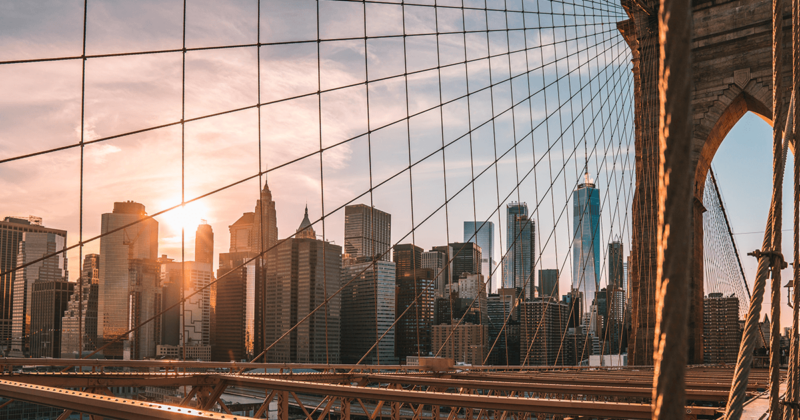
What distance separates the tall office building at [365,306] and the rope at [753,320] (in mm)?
14491

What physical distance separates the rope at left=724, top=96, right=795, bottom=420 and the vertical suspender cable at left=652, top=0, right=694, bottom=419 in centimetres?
59

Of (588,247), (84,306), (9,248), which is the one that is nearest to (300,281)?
(84,306)

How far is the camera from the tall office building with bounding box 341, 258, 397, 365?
18656mm

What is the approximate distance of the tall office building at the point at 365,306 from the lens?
734 inches

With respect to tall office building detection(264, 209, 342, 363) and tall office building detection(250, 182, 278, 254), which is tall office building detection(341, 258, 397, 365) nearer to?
Answer: tall office building detection(264, 209, 342, 363)

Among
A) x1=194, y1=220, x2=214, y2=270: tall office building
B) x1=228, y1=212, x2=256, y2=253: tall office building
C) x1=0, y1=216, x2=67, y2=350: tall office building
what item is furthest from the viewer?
x1=194, y1=220, x2=214, y2=270: tall office building

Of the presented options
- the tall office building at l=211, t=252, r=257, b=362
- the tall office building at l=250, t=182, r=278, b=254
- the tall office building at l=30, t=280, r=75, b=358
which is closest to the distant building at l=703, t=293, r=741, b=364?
the tall office building at l=250, t=182, r=278, b=254

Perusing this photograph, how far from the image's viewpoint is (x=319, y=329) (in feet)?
132

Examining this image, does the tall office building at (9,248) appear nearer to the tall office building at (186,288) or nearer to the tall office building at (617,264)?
the tall office building at (186,288)

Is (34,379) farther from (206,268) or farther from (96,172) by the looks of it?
(206,268)

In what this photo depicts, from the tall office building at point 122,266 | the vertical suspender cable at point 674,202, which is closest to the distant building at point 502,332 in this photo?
the tall office building at point 122,266

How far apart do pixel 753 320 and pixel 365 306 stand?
22536mm

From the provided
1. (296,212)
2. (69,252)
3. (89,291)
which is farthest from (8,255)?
(296,212)

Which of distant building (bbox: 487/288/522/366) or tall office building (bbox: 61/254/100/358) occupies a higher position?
tall office building (bbox: 61/254/100/358)
